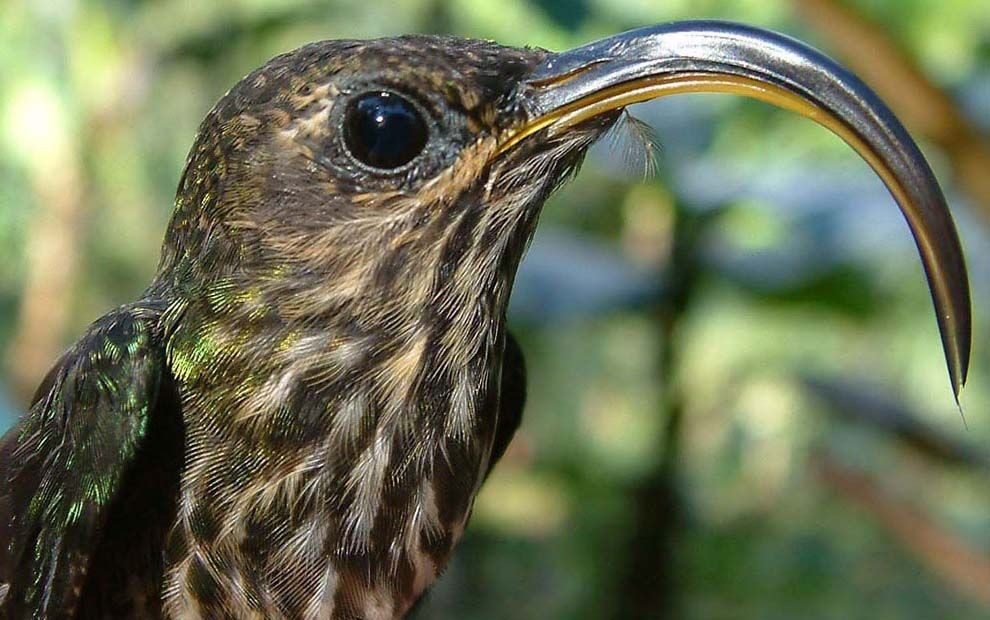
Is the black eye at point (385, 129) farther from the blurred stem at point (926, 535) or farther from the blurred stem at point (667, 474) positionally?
the blurred stem at point (926, 535)

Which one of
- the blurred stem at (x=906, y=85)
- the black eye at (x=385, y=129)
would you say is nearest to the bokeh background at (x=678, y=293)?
the blurred stem at (x=906, y=85)

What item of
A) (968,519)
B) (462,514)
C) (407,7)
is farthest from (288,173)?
(968,519)

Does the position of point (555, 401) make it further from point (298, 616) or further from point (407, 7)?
point (298, 616)

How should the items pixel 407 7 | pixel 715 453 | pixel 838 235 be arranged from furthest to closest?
pixel 715 453 < pixel 407 7 < pixel 838 235

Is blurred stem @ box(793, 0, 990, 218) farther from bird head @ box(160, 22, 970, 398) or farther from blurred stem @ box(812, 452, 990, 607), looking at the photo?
bird head @ box(160, 22, 970, 398)

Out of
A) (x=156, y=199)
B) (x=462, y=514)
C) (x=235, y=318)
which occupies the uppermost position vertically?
(x=156, y=199)

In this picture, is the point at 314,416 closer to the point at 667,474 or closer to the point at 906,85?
the point at 906,85
